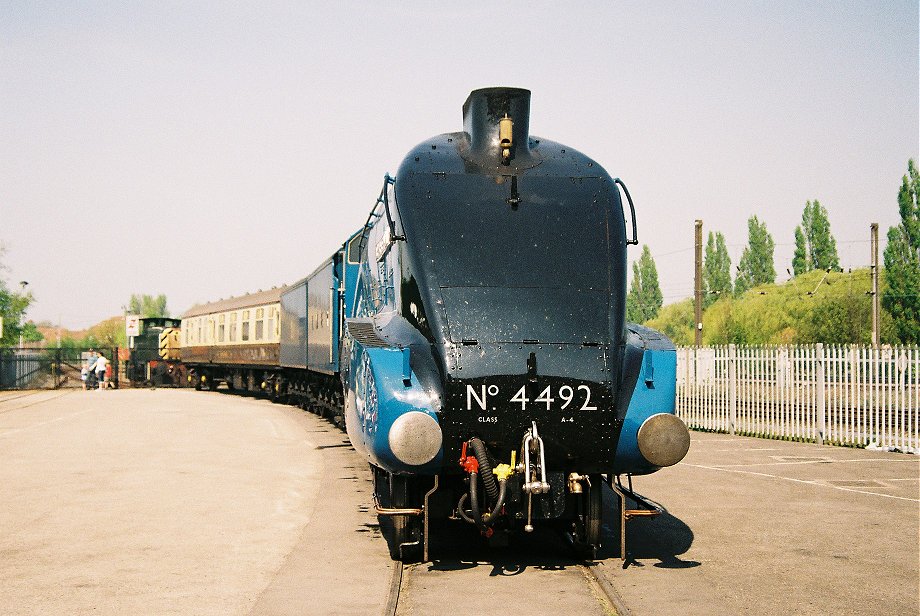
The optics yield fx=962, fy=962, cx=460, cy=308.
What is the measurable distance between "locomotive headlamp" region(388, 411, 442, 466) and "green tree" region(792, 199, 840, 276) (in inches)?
2658

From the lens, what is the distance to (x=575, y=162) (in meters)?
8.52

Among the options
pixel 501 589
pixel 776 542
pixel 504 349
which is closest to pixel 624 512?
pixel 501 589

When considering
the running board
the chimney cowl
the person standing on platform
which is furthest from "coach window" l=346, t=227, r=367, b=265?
the person standing on platform

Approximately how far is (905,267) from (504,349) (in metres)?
52.4

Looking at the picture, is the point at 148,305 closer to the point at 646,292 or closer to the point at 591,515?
the point at 646,292

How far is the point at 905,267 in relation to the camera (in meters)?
53.5

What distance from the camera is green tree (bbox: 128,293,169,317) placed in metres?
166

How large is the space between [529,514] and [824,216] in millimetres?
68525

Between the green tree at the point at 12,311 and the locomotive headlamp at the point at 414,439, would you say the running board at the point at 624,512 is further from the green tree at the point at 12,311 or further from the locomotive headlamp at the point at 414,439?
the green tree at the point at 12,311

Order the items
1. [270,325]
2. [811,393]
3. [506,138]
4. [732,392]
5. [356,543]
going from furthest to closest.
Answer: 1. [270,325]
2. [732,392]
3. [811,393]
4. [356,543]
5. [506,138]

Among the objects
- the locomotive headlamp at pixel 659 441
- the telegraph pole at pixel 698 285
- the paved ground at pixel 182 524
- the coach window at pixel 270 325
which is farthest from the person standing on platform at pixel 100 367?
the locomotive headlamp at pixel 659 441

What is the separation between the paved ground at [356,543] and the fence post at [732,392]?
5.61 metres

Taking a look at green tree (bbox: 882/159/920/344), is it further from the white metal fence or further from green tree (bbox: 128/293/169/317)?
green tree (bbox: 128/293/169/317)

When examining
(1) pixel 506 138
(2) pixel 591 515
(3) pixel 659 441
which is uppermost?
(1) pixel 506 138
